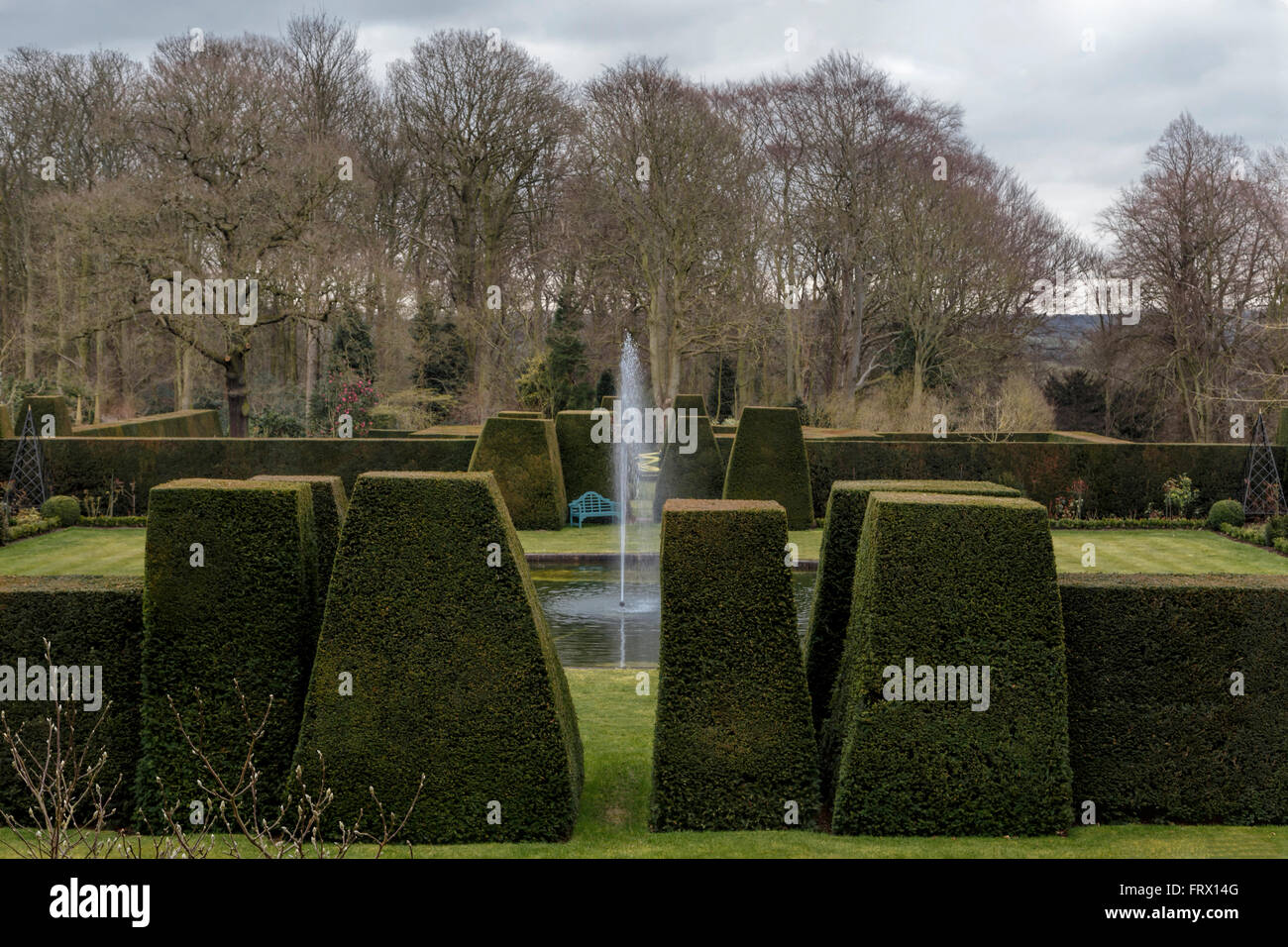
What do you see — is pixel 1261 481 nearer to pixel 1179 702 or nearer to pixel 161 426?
→ pixel 1179 702

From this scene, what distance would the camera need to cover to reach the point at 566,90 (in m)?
40.0

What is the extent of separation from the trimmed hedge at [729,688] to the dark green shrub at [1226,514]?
61.5 ft

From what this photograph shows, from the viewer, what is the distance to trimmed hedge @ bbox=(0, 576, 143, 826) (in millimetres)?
7117

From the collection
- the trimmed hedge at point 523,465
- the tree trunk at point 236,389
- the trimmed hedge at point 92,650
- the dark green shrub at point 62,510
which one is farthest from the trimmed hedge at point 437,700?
the tree trunk at point 236,389

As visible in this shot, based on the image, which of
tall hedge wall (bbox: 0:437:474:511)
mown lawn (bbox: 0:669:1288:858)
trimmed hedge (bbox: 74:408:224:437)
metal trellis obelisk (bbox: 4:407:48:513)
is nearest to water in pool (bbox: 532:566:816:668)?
mown lawn (bbox: 0:669:1288:858)

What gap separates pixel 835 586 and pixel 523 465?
14736mm

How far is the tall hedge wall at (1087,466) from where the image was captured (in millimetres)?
23375

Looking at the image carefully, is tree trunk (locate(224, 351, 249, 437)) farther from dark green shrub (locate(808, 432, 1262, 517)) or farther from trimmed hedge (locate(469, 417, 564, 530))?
dark green shrub (locate(808, 432, 1262, 517))

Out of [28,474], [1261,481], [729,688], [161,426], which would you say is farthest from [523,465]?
[729,688]

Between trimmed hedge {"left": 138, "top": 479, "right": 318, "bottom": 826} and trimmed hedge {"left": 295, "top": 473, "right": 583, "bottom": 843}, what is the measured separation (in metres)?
0.43

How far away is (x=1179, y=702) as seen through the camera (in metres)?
7.09

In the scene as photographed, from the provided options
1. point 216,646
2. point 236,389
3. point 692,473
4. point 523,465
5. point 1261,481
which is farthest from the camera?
point 236,389
